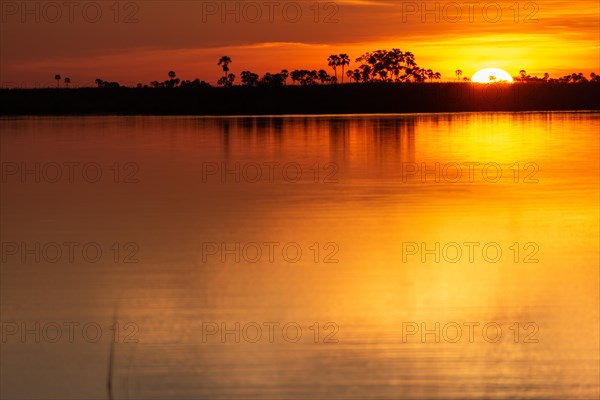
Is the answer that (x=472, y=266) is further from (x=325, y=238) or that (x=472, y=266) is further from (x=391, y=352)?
(x=391, y=352)

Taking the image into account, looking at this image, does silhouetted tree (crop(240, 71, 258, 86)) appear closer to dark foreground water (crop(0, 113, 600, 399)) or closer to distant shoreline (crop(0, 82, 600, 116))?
distant shoreline (crop(0, 82, 600, 116))

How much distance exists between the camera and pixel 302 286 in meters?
12.4

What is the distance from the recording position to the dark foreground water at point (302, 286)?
866cm

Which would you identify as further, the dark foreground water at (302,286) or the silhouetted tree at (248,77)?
the silhouetted tree at (248,77)

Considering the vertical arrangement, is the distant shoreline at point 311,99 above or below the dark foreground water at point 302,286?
above

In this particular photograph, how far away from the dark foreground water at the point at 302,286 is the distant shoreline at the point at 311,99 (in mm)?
79091

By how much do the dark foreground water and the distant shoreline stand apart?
79091 millimetres

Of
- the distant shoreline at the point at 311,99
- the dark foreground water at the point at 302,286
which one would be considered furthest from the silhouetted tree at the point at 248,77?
the dark foreground water at the point at 302,286

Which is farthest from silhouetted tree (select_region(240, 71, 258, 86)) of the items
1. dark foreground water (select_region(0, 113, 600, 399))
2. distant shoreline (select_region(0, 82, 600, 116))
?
dark foreground water (select_region(0, 113, 600, 399))

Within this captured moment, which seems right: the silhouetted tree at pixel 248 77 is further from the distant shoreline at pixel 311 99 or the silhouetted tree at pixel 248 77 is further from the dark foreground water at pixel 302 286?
the dark foreground water at pixel 302 286

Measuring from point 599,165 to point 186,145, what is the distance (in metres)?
17.2

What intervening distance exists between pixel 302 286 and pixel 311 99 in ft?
331

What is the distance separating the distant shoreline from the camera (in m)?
105

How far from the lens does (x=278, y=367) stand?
888 cm
